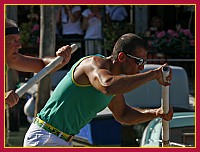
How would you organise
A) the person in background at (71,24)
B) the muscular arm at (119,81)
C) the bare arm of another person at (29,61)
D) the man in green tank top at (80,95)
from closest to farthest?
1. the muscular arm at (119,81)
2. the man in green tank top at (80,95)
3. the bare arm of another person at (29,61)
4. the person in background at (71,24)

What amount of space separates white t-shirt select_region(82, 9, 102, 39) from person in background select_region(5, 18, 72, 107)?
23.5ft

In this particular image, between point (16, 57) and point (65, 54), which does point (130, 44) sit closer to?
point (65, 54)

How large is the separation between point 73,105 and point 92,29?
7.98m

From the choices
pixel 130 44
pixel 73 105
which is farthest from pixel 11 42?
pixel 130 44

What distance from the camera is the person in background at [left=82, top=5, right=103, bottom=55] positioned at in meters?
11.9

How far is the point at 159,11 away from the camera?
46.4ft

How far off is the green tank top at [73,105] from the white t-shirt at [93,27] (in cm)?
779

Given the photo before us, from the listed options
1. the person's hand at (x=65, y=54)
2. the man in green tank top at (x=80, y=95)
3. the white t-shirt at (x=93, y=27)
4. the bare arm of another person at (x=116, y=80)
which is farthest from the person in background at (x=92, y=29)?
the bare arm of another person at (x=116, y=80)

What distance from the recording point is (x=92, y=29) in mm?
12000

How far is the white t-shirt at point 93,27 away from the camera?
469 inches

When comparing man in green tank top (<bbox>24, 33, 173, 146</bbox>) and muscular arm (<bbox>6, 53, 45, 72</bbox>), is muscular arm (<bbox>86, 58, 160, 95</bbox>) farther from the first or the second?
muscular arm (<bbox>6, 53, 45, 72</bbox>)

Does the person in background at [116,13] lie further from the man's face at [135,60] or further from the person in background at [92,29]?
the man's face at [135,60]

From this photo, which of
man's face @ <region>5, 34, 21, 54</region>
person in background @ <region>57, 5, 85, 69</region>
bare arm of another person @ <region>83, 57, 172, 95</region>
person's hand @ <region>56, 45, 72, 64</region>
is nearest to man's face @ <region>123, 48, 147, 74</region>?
bare arm of another person @ <region>83, 57, 172, 95</region>

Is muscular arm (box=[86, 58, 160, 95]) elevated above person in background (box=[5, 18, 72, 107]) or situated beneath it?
situated beneath
